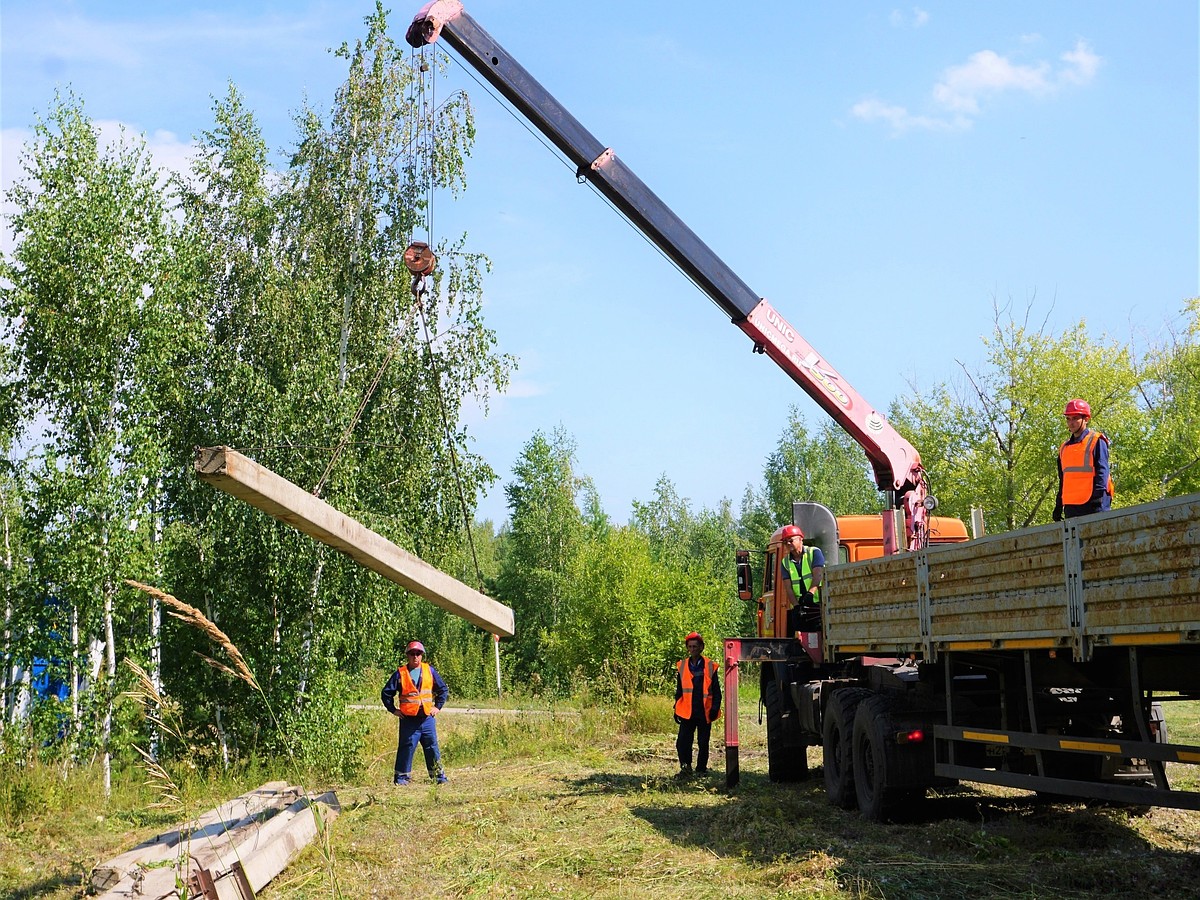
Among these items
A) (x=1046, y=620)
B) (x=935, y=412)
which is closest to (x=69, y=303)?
(x=1046, y=620)

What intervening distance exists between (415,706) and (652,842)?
17.3 ft

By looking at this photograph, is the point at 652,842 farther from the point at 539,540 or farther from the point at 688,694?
the point at 539,540

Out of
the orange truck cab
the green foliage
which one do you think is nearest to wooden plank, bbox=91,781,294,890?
the green foliage

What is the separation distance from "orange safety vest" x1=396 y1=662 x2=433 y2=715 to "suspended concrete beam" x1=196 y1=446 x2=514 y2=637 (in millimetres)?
6559

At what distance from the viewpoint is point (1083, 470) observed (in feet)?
28.6

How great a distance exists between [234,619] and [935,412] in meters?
18.1

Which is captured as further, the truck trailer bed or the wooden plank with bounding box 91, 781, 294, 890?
the wooden plank with bounding box 91, 781, 294, 890

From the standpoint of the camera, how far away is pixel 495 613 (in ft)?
24.5

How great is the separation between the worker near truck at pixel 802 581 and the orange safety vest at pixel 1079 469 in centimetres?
406

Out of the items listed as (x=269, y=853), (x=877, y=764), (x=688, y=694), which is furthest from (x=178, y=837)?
(x=688, y=694)

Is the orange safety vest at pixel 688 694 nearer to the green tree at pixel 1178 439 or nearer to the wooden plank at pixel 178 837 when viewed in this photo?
the wooden plank at pixel 178 837

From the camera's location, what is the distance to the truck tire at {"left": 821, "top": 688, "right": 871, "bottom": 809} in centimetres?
1059

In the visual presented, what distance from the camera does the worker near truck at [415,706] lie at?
13641 millimetres

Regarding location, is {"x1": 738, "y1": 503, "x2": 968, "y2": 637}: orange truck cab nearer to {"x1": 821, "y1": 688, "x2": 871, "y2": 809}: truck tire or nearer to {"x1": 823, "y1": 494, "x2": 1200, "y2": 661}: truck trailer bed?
{"x1": 821, "y1": 688, "x2": 871, "y2": 809}: truck tire
